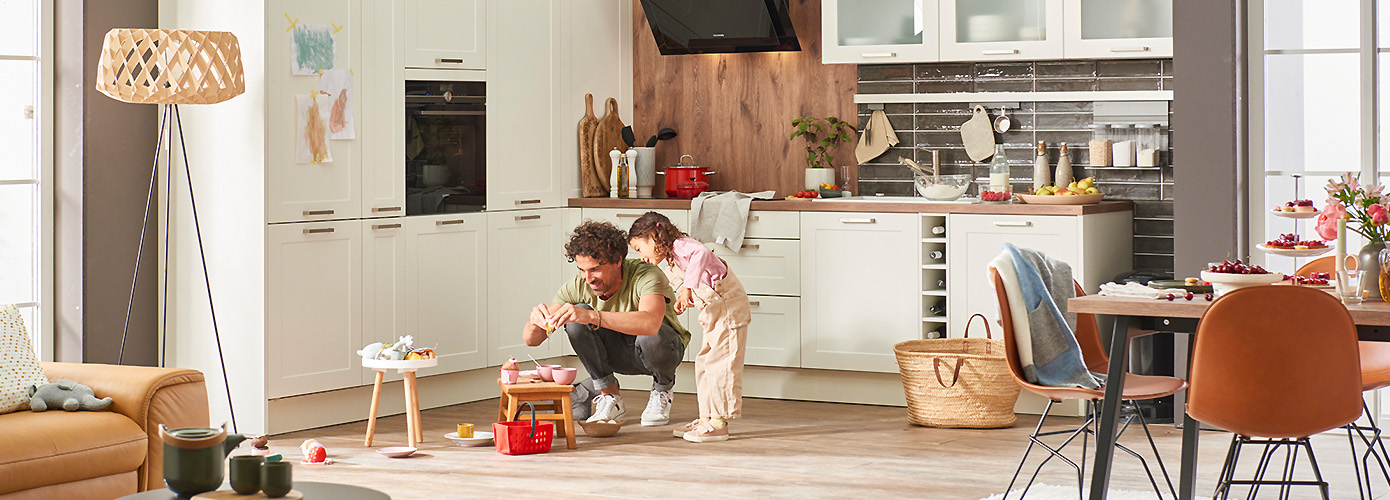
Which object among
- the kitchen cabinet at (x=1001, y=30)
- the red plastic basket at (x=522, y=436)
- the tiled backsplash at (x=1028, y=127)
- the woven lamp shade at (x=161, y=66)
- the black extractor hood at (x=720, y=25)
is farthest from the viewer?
the black extractor hood at (x=720, y=25)

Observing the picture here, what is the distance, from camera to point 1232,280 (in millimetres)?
3748

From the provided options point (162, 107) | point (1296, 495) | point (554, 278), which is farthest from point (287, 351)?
point (1296, 495)

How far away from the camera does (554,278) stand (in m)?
6.61

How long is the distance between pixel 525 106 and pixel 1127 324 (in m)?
3.31

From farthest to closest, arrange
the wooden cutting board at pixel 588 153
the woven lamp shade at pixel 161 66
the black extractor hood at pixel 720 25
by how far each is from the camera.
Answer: the wooden cutting board at pixel 588 153, the black extractor hood at pixel 720 25, the woven lamp shade at pixel 161 66

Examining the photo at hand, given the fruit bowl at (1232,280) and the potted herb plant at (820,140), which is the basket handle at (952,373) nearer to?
the potted herb plant at (820,140)

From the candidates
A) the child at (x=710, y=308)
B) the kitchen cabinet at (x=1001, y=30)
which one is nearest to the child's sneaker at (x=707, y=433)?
the child at (x=710, y=308)


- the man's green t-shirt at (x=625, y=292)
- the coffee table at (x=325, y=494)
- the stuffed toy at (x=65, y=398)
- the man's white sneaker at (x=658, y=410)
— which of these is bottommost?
the man's white sneaker at (x=658, y=410)

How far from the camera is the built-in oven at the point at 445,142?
591 cm

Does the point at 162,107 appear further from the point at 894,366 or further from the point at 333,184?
the point at 894,366

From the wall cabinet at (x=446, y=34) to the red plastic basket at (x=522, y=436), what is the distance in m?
1.57

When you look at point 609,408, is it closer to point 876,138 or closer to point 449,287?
point 449,287

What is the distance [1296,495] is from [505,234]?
330cm

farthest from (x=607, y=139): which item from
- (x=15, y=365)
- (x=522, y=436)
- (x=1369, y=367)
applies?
(x=1369, y=367)
